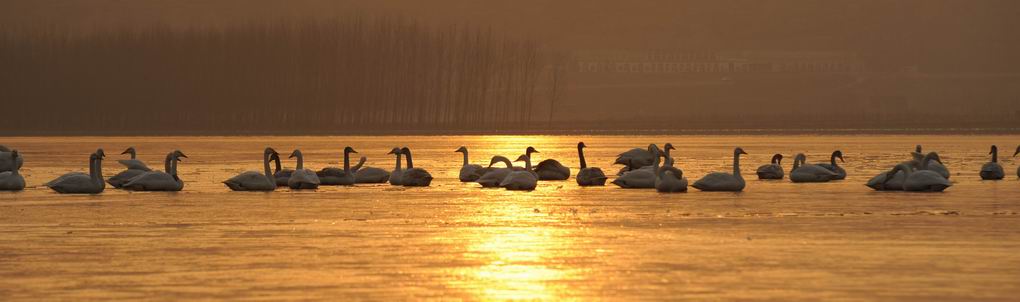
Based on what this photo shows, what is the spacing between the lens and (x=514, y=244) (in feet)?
72.8

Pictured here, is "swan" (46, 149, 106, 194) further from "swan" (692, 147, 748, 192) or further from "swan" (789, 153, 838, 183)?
"swan" (789, 153, 838, 183)

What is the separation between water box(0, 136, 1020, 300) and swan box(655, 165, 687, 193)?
33 centimetres

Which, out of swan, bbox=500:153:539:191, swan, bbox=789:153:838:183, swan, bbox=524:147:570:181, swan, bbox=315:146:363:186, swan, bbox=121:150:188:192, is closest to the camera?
swan, bbox=121:150:188:192

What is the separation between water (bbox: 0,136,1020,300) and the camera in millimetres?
17562

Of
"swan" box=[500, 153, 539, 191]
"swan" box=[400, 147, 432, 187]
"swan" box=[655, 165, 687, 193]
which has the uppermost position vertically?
"swan" box=[655, 165, 687, 193]

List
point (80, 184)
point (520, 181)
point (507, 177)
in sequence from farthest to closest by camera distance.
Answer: point (507, 177) → point (520, 181) → point (80, 184)

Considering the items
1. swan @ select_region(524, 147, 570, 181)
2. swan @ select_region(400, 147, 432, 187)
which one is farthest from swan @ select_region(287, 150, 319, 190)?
swan @ select_region(524, 147, 570, 181)

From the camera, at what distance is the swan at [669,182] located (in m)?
34.0

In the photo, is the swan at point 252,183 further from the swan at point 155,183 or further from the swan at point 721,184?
the swan at point 721,184

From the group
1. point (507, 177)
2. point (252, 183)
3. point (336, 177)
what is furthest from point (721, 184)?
point (252, 183)

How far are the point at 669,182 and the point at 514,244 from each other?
12.2 metres

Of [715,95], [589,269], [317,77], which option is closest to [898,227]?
[589,269]

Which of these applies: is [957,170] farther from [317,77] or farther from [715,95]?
[715,95]

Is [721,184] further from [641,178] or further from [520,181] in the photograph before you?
[520,181]
